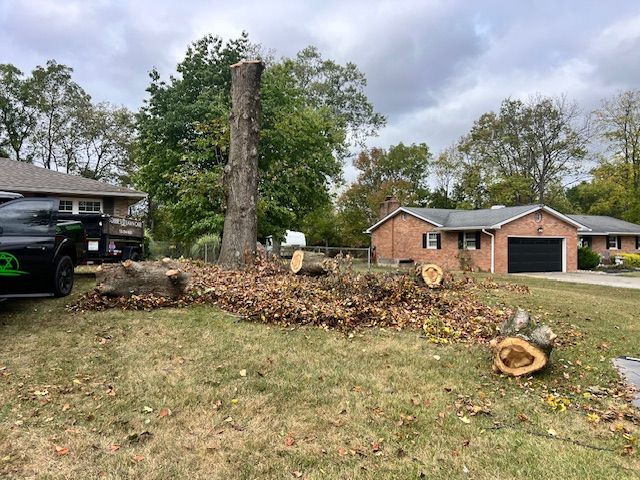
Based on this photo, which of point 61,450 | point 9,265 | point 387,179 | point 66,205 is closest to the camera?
point 61,450

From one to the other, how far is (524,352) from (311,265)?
4.94 meters

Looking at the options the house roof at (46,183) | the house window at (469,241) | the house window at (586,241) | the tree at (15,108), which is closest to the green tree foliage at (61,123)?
the tree at (15,108)

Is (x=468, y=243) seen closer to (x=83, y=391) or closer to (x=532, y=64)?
(x=532, y=64)

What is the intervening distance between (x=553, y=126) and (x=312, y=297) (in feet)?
134

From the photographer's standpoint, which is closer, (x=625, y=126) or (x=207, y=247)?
(x=207, y=247)

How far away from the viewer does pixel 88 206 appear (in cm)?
1789

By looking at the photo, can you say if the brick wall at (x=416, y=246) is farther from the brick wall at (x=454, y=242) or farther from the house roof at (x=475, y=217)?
the house roof at (x=475, y=217)

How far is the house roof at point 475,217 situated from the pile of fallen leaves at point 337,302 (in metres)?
16.7

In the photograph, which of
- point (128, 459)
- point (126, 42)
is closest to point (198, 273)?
point (128, 459)

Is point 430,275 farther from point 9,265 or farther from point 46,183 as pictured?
point 46,183

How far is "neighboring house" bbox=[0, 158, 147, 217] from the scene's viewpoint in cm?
1598

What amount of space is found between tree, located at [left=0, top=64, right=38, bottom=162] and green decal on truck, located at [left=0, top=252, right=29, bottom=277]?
1296 inches

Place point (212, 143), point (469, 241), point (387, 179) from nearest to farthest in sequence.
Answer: point (212, 143), point (469, 241), point (387, 179)

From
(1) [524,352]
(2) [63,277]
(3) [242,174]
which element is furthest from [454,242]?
(2) [63,277]
